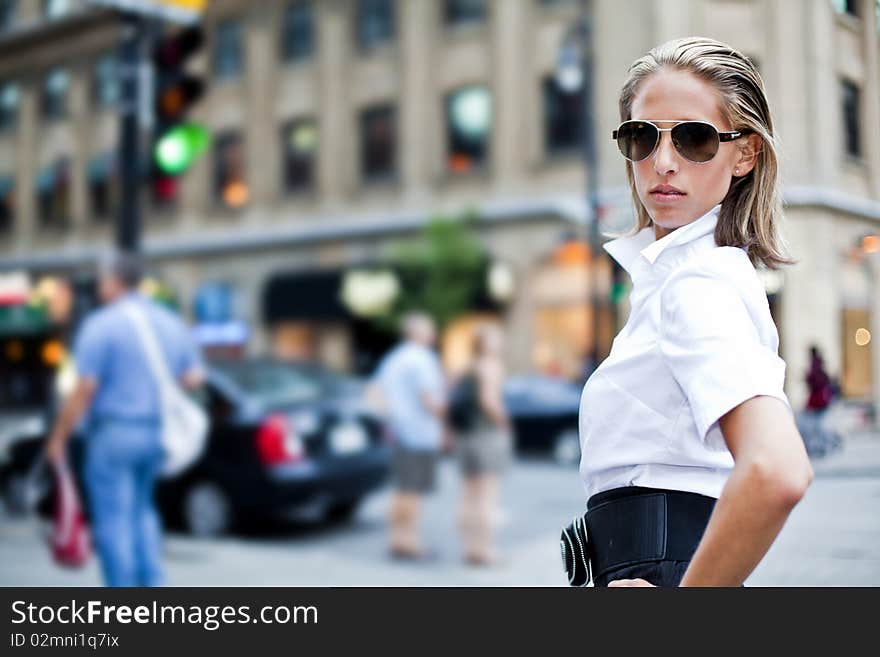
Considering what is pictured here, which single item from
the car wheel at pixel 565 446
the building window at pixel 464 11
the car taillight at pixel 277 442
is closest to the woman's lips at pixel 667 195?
the car taillight at pixel 277 442

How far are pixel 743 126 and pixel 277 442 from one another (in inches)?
233

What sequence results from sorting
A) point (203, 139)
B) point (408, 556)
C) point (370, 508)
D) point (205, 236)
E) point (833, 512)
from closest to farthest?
1. point (833, 512)
2. point (203, 139)
3. point (408, 556)
4. point (370, 508)
5. point (205, 236)

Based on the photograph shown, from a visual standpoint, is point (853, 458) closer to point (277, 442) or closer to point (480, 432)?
point (480, 432)

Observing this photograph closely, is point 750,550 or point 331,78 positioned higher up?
point 331,78

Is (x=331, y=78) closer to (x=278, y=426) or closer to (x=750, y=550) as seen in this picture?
(x=278, y=426)

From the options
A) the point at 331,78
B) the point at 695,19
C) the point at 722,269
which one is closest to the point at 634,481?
the point at 722,269

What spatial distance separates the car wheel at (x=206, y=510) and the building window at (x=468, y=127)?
9954 millimetres

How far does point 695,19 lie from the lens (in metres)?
1.38

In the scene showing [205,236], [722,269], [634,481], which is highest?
[205,236]

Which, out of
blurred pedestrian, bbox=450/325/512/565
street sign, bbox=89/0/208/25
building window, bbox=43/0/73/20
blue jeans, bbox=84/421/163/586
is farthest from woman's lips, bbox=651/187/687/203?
blurred pedestrian, bbox=450/325/512/565

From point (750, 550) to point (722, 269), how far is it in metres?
0.30

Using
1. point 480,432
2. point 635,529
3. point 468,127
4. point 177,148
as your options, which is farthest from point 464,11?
point 635,529

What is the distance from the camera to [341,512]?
8.01 metres

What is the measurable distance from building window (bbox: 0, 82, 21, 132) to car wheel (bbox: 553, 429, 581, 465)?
6.77 m
